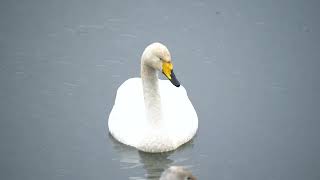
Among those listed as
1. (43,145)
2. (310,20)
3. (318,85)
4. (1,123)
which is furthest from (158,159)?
(310,20)

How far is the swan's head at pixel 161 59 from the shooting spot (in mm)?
10859

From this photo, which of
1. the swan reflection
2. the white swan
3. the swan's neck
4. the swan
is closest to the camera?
the swan

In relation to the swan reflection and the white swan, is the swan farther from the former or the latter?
the white swan

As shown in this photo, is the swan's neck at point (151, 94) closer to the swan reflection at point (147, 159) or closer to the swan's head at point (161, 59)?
the swan's head at point (161, 59)

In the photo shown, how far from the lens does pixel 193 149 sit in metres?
11.4

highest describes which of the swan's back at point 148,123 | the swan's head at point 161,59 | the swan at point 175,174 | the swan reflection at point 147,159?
the swan's head at point 161,59

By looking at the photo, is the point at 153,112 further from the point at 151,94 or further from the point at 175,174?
the point at 175,174

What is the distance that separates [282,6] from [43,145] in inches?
258

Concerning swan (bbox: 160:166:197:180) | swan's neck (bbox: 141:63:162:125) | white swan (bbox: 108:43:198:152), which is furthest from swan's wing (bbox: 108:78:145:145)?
swan (bbox: 160:166:197:180)

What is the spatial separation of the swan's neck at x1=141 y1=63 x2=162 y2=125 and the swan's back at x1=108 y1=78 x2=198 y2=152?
0.39 ft

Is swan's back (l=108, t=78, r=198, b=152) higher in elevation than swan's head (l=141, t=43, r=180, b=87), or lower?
lower

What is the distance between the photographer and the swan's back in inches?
445

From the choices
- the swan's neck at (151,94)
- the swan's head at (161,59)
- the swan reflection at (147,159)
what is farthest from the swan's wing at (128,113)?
the swan's head at (161,59)

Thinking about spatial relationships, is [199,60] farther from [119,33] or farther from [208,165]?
[208,165]
